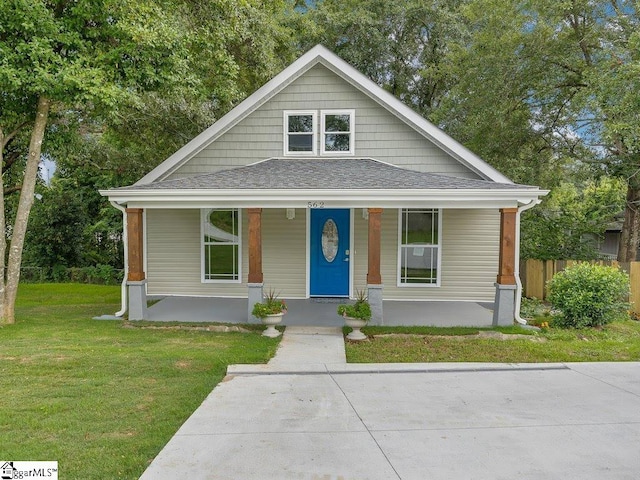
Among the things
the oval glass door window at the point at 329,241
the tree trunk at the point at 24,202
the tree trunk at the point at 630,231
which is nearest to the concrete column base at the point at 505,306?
the oval glass door window at the point at 329,241

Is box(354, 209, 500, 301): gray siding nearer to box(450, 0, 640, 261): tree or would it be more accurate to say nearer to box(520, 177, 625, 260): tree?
box(520, 177, 625, 260): tree

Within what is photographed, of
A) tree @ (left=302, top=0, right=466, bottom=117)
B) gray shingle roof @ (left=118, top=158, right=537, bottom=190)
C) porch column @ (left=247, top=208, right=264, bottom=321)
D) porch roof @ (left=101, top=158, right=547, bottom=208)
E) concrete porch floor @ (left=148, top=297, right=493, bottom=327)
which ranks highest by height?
tree @ (left=302, top=0, right=466, bottom=117)

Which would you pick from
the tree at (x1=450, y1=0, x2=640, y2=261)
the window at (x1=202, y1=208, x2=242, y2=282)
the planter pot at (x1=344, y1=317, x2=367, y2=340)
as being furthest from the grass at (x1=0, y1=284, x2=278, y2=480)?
the tree at (x1=450, y1=0, x2=640, y2=261)

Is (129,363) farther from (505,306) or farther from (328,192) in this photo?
(505,306)

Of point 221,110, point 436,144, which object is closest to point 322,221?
point 436,144

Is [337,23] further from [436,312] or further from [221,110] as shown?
[436,312]

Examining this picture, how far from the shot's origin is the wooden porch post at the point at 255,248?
26.0 feet

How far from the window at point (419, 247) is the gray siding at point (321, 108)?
1.10m

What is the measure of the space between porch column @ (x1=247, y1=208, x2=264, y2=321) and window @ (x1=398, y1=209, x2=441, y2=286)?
362 cm

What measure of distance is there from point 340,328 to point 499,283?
2.94 m

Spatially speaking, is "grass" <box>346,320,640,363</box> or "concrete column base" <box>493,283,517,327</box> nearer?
"grass" <box>346,320,640,363</box>

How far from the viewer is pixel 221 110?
13828mm

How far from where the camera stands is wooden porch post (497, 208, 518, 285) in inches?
308

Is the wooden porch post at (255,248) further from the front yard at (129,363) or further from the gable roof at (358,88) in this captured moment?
the gable roof at (358,88)
